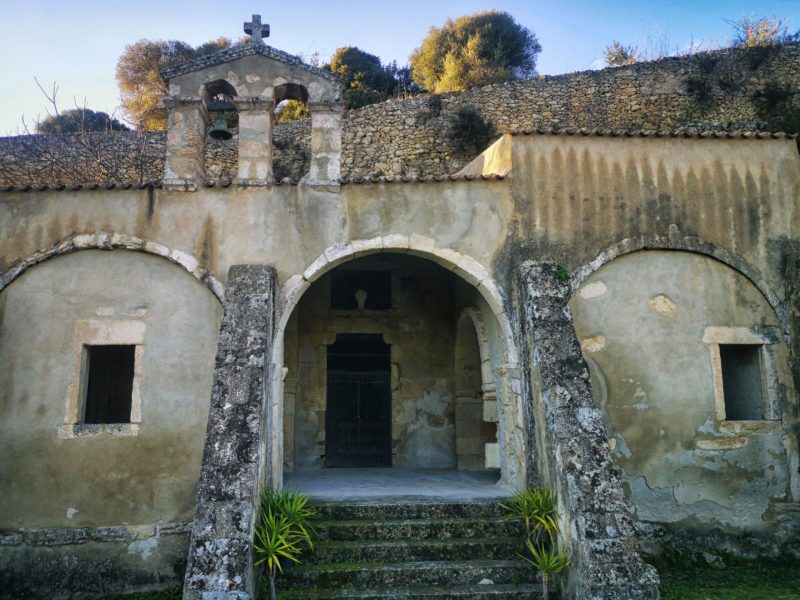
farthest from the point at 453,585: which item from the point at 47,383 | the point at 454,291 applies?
the point at 454,291

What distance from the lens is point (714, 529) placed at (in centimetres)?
767

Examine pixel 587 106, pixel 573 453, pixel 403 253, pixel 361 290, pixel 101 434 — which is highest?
pixel 587 106

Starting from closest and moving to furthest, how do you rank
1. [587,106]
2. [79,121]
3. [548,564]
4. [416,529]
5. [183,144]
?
[548,564] → [416,529] → [183,144] → [587,106] → [79,121]

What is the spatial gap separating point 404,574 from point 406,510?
0.82m

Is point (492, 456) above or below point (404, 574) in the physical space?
above

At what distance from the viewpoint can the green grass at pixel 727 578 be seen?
6.66 m

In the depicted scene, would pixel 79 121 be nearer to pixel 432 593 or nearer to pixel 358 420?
pixel 358 420

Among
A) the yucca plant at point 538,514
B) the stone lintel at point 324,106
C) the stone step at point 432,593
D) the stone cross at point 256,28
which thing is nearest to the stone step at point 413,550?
the yucca plant at point 538,514

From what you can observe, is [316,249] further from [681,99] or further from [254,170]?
[681,99]

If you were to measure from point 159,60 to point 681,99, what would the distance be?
63.5 feet

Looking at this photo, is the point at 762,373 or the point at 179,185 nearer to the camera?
the point at 179,185

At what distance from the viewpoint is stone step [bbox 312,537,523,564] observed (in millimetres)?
6176

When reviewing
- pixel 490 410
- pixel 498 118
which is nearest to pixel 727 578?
pixel 490 410

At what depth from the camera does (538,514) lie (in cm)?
638
